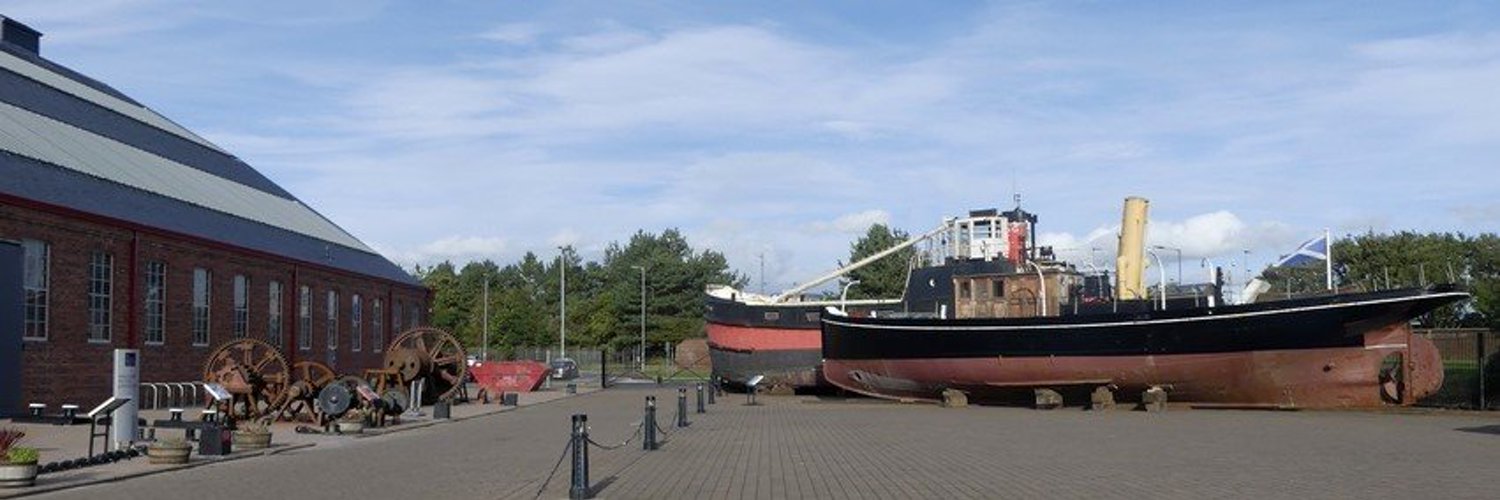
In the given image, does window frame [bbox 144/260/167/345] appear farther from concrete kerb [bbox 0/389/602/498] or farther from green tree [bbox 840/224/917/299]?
green tree [bbox 840/224/917/299]

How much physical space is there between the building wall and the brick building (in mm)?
47

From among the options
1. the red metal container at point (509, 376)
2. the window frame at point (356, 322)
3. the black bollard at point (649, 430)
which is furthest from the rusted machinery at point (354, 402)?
the red metal container at point (509, 376)

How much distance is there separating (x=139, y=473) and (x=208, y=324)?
23.6m

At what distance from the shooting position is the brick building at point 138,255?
106ft

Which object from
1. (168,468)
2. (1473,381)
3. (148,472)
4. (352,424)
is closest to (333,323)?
(352,424)

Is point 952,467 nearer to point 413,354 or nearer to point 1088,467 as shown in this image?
point 1088,467

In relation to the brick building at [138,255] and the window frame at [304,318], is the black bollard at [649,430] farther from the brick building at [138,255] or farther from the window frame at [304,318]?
the window frame at [304,318]

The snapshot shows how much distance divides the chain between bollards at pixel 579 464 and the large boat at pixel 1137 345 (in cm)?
2623

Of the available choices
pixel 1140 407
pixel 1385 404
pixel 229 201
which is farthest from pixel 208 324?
pixel 1385 404

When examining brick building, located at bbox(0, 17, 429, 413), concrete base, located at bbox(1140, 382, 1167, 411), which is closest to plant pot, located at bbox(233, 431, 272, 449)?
brick building, located at bbox(0, 17, 429, 413)

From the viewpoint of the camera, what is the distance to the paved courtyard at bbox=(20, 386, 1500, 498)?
17.4 m

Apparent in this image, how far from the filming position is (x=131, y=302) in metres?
36.5

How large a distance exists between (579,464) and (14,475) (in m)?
6.88

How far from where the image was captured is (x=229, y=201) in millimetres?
50344
